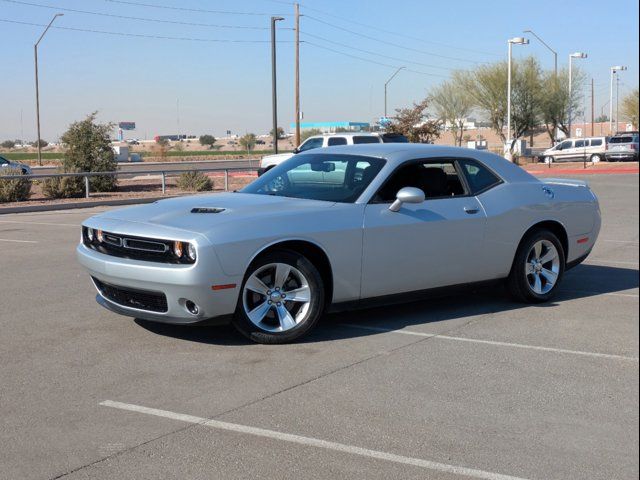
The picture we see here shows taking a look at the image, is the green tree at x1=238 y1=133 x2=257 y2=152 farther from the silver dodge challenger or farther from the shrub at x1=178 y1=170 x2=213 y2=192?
the silver dodge challenger

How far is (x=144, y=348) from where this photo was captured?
6.53 m

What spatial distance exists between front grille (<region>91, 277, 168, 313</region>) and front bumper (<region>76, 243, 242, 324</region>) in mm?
30

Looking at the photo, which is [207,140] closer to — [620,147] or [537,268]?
[620,147]

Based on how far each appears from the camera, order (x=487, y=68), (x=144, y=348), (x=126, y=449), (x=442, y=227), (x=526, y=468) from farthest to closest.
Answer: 1. (x=487, y=68)
2. (x=442, y=227)
3. (x=144, y=348)
4. (x=126, y=449)
5. (x=526, y=468)

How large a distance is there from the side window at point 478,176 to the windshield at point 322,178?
98cm

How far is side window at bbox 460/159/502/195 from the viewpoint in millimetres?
7875

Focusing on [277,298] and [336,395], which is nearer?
[336,395]

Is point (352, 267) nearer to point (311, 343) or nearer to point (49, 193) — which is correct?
point (311, 343)

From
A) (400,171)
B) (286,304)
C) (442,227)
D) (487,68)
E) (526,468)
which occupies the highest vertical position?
(487,68)

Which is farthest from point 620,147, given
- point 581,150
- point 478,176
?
point 478,176

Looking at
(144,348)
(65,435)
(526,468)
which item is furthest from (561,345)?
(65,435)

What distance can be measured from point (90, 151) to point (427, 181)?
2356cm

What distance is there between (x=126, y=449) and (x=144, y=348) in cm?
210

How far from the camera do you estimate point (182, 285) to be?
6.13 metres
